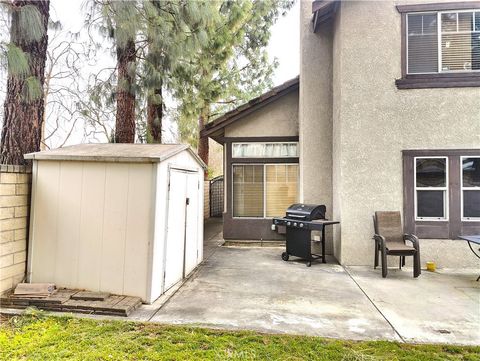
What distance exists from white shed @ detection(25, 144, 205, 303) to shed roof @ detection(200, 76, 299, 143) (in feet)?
16.2

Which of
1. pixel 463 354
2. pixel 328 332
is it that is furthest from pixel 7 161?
pixel 463 354

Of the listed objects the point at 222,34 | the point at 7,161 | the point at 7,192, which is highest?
the point at 222,34

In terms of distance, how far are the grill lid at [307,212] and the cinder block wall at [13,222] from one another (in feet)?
17.4

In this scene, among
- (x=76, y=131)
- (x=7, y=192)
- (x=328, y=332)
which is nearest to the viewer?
(x=328, y=332)

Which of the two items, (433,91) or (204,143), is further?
(204,143)

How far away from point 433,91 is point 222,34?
6.41 metres

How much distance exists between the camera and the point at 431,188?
22.8 ft

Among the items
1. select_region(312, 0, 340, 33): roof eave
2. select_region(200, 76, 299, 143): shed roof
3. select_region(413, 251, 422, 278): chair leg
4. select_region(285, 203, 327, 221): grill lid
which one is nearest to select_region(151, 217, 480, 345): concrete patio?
select_region(413, 251, 422, 278): chair leg

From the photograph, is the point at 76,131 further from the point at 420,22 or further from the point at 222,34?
the point at 420,22

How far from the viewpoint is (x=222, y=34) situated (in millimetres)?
10039

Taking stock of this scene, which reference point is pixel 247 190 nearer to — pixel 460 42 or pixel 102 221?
pixel 102 221

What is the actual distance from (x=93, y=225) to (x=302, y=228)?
4383 mm

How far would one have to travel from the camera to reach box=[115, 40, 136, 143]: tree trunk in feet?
23.1

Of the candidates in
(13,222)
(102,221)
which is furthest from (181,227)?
(13,222)
